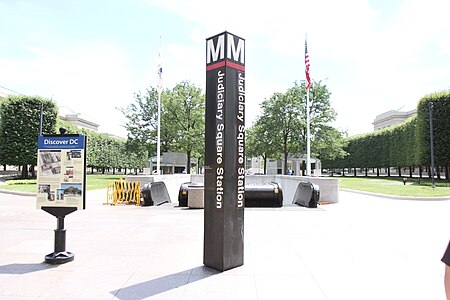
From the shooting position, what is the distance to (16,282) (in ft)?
14.8

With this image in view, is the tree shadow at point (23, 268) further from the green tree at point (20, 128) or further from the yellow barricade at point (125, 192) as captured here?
the green tree at point (20, 128)

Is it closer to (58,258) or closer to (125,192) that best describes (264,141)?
(125,192)

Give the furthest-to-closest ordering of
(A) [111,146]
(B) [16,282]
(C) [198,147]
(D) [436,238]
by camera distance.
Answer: (A) [111,146] → (C) [198,147] → (D) [436,238] → (B) [16,282]

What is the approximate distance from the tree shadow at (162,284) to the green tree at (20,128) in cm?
3422

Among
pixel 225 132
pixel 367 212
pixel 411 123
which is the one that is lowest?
pixel 367 212

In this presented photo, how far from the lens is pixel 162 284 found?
448 centimetres

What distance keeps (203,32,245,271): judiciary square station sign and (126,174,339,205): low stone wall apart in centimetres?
1175

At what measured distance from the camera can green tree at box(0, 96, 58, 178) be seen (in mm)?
32844

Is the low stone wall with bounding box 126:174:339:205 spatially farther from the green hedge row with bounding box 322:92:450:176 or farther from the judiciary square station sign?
the green hedge row with bounding box 322:92:450:176

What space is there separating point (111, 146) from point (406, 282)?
61.7 meters

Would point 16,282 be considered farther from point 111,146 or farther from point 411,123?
point 111,146

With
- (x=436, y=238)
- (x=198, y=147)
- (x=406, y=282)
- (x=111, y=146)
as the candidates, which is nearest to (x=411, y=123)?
(x=198, y=147)

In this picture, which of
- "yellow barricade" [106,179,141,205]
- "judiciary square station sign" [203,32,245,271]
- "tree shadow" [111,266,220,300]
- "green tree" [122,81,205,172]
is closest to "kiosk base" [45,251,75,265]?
"tree shadow" [111,266,220,300]

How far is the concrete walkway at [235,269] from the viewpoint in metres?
4.25
